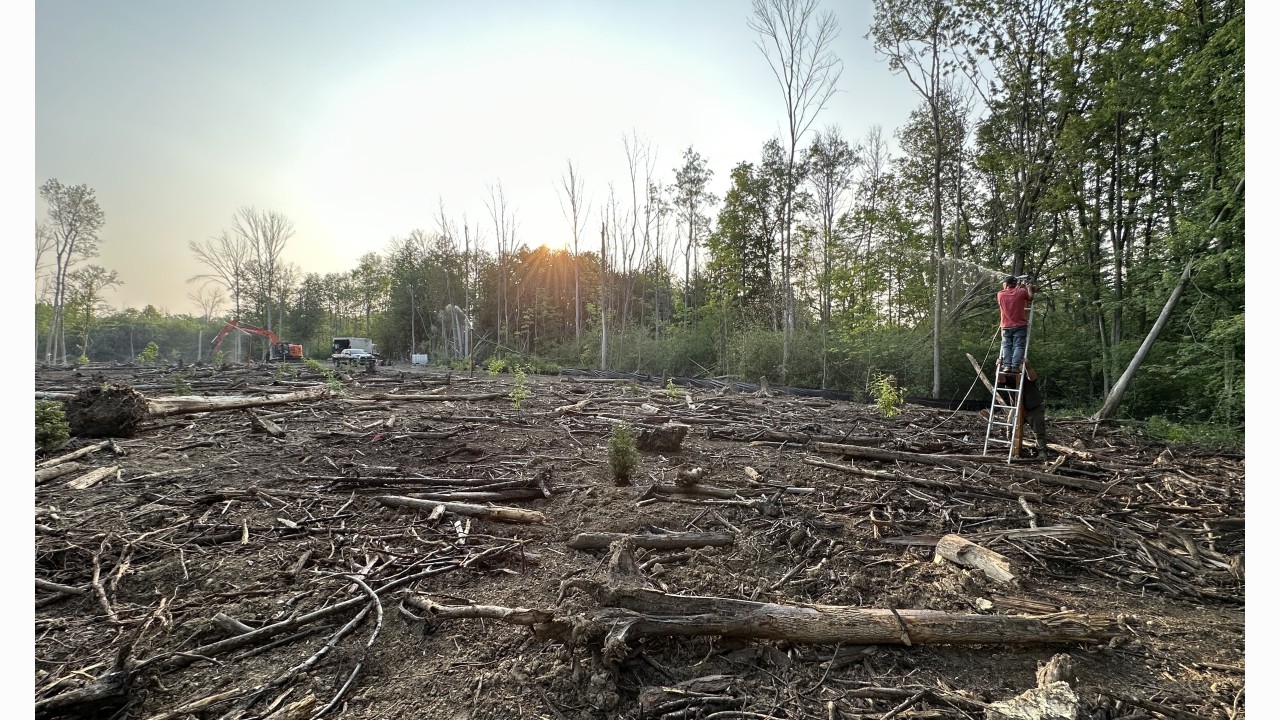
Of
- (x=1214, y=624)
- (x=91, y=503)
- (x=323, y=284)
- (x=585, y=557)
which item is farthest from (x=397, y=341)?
(x=1214, y=624)

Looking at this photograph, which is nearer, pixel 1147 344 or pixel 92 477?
pixel 92 477

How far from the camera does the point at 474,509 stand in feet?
14.7

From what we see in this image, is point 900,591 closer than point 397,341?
Yes

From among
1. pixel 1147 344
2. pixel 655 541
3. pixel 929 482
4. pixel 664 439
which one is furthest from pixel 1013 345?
pixel 655 541

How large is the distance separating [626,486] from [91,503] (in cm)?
544

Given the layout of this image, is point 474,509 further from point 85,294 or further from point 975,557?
point 85,294

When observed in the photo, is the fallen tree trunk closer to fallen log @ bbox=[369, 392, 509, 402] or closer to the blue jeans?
fallen log @ bbox=[369, 392, 509, 402]

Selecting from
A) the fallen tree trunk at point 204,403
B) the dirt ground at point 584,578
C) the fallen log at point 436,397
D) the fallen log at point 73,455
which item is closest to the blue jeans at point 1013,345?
the dirt ground at point 584,578

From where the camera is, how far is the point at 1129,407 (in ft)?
39.1

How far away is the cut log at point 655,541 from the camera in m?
3.82

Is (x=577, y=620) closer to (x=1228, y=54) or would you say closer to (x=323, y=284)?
(x=1228, y=54)

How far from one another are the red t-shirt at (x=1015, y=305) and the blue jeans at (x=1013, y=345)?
0.13 metres

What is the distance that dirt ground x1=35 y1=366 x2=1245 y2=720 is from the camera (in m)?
2.24

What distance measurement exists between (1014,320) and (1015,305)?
23 cm
